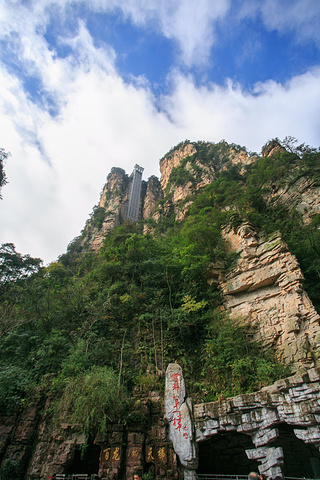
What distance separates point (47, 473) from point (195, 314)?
6.42m

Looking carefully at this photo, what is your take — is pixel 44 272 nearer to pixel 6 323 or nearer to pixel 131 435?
pixel 6 323

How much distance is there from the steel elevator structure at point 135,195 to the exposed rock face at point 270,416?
31.2m

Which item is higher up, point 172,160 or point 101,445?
point 172,160

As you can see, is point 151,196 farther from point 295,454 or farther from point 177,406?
point 295,454

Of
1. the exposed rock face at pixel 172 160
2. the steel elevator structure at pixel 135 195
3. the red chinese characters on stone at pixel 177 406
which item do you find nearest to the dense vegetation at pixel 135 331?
the red chinese characters on stone at pixel 177 406

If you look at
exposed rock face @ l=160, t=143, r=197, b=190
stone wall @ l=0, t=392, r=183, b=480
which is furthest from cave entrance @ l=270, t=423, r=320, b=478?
exposed rock face @ l=160, t=143, r=197, b=190

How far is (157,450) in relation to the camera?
603cm

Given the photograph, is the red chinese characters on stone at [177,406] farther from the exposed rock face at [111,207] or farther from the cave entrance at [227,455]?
the exposed rock face at [111,207]

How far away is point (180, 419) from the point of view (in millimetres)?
5965

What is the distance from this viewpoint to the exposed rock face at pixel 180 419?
18.3 ft

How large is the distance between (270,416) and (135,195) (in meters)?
36.6

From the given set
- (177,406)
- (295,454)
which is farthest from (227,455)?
(177,406)

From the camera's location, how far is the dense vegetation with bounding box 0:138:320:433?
23.3 feet

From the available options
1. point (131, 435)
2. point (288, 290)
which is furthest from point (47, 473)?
point (288, 290)
